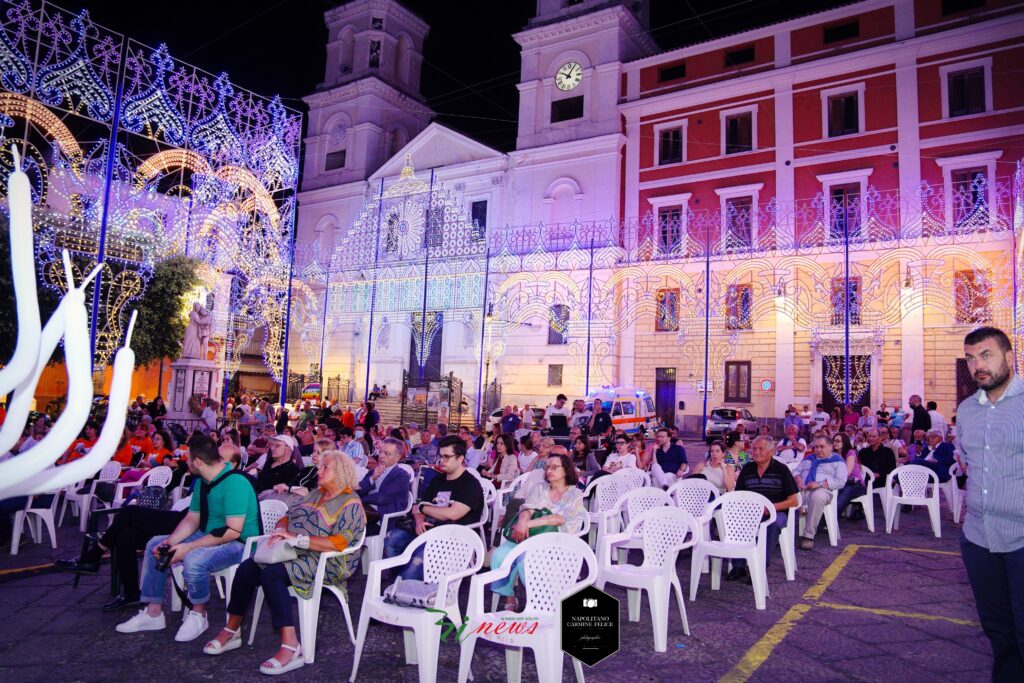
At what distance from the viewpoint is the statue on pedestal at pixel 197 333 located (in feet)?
58.2

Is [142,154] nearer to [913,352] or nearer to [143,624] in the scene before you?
[143,624]

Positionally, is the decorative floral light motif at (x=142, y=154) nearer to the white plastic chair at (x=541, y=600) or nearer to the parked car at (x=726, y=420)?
the white plastic chair at (x=541, y=600)

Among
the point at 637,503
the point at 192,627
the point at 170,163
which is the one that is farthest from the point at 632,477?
the point at 170,163

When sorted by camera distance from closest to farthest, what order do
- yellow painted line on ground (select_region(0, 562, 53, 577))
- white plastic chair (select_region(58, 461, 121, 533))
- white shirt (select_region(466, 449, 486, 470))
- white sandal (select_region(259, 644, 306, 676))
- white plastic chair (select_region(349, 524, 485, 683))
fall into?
1. white plastic chair (select_region(349, 524, 485, 683))
2. white sandal (select_region(259, 644, 306, 676))
3. yellow painted line on ground (select_region(0, 562, 53, 577))
4. white plastic chair (select_region(58, 461, 121, 533))
5. white shirt (select_region(466, 449, 486, 470))

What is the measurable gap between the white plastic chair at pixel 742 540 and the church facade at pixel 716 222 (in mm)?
13085

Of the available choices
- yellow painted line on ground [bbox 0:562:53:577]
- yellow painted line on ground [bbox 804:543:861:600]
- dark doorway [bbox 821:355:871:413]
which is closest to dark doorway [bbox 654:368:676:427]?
dark doorway [bbox 821:355:871:413]

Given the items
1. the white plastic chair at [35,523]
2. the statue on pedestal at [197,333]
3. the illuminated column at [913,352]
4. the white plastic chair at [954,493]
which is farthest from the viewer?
the illuminated column at [913,352]

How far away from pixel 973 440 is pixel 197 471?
456 centimetres

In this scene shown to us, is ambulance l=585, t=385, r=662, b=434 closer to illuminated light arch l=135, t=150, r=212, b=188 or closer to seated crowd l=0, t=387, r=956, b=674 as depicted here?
seated crowd l=0, t=387, r=956, b=674

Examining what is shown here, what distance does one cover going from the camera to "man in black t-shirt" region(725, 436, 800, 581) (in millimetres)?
6281

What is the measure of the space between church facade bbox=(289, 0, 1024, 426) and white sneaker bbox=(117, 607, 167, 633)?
15.8 meters

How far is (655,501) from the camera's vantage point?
626 centimetres

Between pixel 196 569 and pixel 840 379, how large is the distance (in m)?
21.4

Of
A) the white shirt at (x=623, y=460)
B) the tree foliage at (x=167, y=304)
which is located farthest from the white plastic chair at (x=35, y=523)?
the tree foliage at (x=167, y=304)
